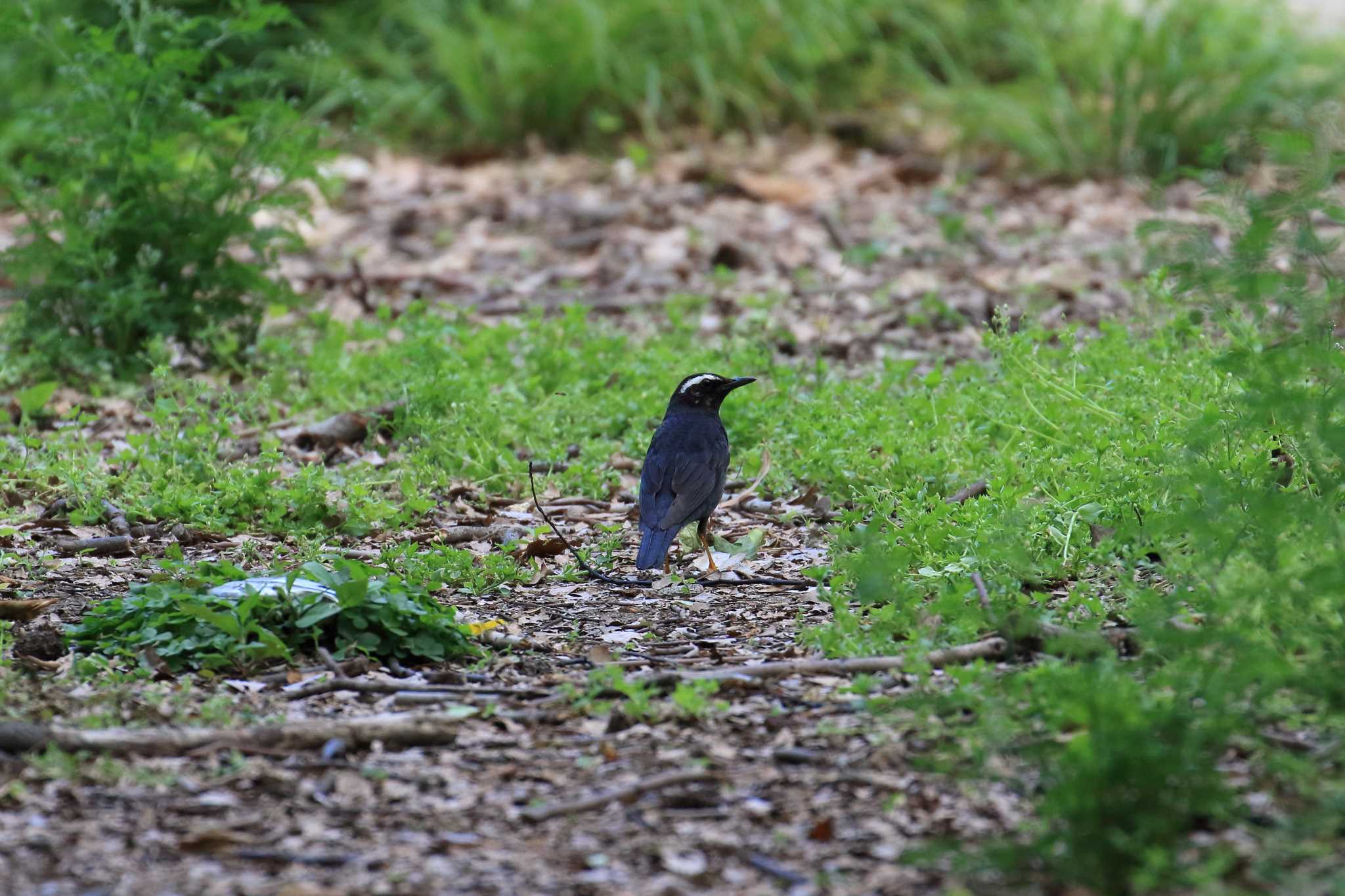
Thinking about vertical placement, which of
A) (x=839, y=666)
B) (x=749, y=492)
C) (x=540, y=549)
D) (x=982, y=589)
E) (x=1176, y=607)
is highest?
(x=1176, y=607)

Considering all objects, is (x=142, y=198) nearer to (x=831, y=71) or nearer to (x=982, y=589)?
(x=982, y=589)

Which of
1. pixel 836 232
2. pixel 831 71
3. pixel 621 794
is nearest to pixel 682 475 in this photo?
pixel 621 794

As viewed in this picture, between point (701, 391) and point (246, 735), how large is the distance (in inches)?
102

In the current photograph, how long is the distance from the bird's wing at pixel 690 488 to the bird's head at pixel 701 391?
0.45 metres

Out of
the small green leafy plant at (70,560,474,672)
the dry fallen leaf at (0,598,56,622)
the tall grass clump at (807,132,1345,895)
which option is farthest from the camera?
the dry fallen leaf at (0,598,56,622)

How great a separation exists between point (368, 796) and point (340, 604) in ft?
2.96

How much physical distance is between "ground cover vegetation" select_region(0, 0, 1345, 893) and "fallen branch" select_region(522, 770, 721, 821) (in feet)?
1.00

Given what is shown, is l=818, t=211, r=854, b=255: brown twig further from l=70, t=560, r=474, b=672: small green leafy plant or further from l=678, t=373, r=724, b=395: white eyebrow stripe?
Answer: l=70, t=560, r=474, b=672: small green leafy plant

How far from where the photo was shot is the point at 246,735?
11.2 feet

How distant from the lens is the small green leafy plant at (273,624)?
12.8ft

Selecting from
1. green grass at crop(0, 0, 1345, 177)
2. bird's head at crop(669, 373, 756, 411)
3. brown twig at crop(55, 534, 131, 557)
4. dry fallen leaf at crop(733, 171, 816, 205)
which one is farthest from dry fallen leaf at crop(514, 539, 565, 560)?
green grass at crop(0, 0, 1345, 177)

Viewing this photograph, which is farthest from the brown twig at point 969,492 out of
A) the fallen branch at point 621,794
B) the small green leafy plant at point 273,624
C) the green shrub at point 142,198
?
the green shrub at point 142,198

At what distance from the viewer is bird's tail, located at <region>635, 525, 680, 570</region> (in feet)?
16.0

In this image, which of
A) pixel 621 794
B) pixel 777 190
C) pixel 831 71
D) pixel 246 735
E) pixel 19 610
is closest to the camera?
pixel 621 794
